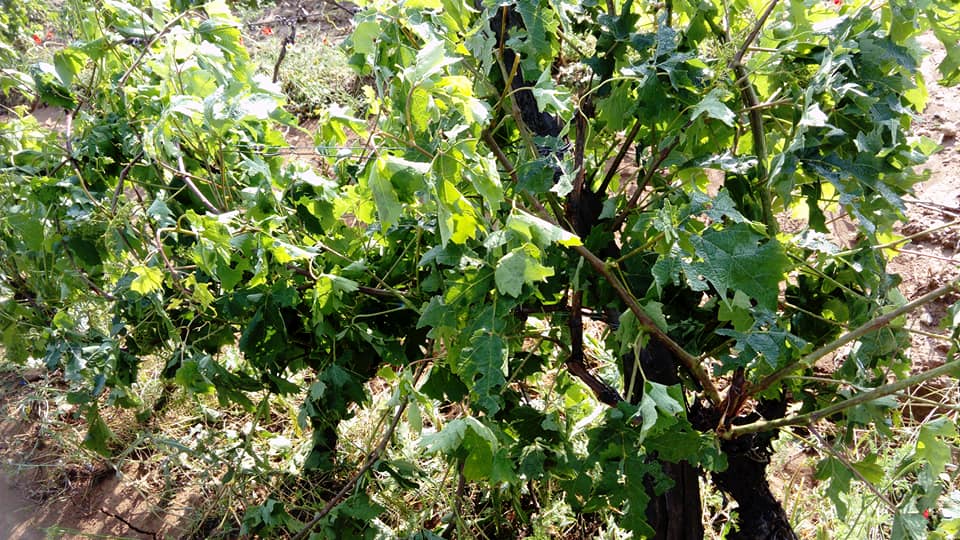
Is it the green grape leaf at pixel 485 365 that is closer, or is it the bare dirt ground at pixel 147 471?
the green grape leaf at pixel 485 365

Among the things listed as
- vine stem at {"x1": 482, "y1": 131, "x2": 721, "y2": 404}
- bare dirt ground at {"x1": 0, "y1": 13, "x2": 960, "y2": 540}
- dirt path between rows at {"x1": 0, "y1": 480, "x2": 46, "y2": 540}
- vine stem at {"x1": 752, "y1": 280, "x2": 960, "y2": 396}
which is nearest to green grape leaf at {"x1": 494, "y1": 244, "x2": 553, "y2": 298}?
vine stem at {"x1": 482, "y1": 131, "x2": 721, "y2": 404}

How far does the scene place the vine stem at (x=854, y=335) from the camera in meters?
1.47

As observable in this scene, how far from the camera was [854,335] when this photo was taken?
155 centimetres

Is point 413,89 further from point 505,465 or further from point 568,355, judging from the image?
point 568,355

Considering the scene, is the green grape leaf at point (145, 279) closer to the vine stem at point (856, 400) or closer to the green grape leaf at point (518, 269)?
the green grape leaf at point (518, 269)

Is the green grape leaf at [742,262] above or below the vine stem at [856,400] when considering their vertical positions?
above

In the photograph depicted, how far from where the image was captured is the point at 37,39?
471 cm

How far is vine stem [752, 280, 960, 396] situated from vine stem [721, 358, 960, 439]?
85mm

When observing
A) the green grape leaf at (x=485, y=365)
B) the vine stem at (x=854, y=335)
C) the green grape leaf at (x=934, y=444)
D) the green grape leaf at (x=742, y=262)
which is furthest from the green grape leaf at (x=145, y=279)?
the green grape leaf at (x=934, y=444)

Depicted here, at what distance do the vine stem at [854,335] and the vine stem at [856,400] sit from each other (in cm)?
8

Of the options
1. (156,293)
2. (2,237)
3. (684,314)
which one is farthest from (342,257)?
(2,237)

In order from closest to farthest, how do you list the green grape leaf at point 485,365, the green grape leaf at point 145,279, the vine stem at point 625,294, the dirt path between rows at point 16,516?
the green grape leaf at point 485,365
the vine stem at point 625,294
the green grape leaf at point 145,279
the dirt path between rows at point 16,516

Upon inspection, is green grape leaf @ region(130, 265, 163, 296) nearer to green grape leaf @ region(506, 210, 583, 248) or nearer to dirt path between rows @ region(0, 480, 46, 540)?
green grape leaf @ region(506, 210, 583, 248)

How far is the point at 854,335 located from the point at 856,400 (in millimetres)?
137
